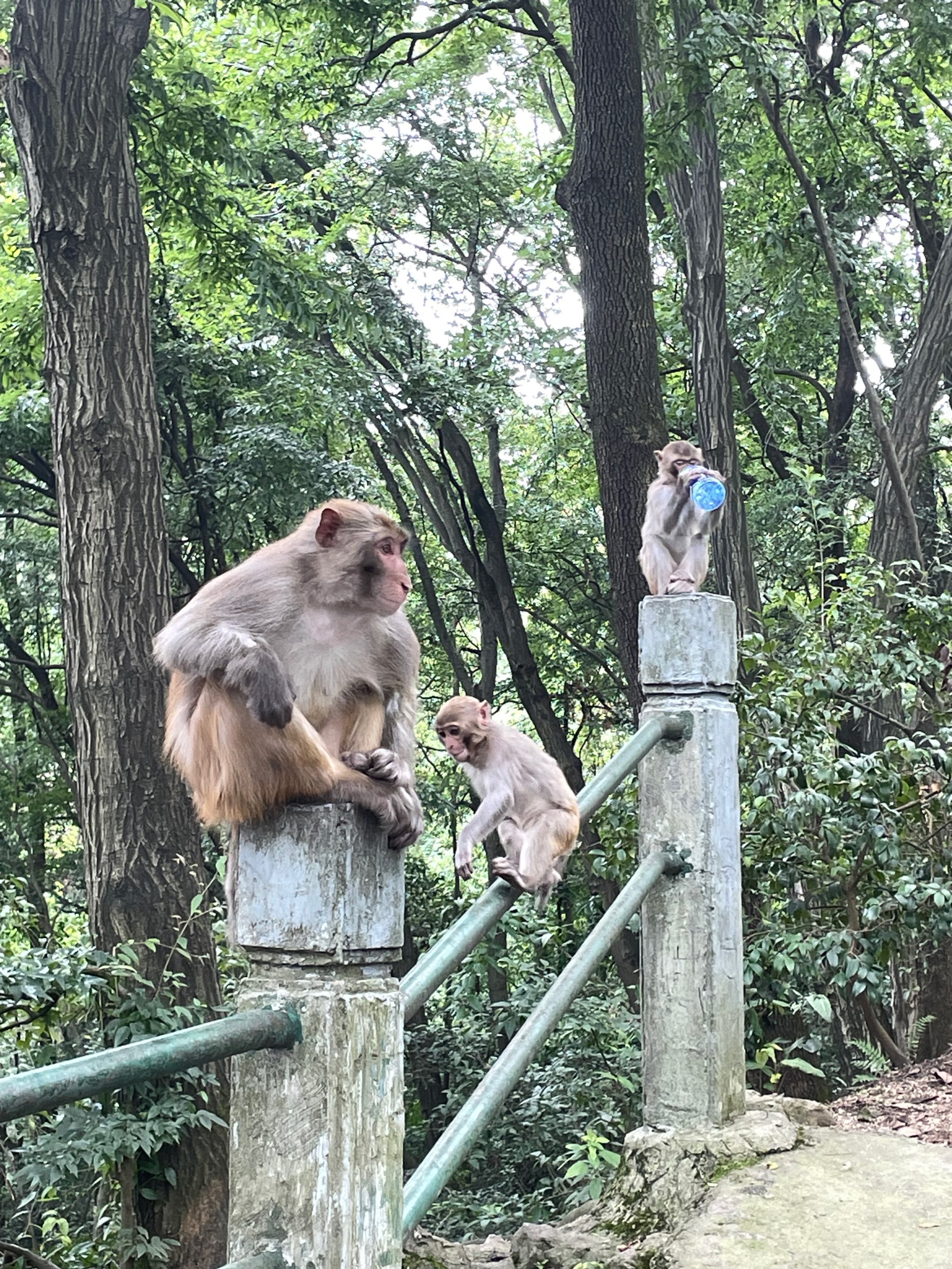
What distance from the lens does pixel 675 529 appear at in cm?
624

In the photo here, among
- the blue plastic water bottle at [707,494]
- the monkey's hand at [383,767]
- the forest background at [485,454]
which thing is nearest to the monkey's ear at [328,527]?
the monkey's hand at [383,767]

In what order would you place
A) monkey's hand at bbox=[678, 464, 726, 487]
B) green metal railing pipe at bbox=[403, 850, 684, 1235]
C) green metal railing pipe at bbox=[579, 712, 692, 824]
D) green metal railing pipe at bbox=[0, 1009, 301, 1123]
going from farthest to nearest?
1. monkey's hand at bbox=[678, 464, 726, 487]
2. green metal railing pipe at bbox=[579, 712, 692, 824]
3. green metal railing pipe at bbox=[403, 850, 684, 1235]
4. green metal railing pipe at bbox=[0, 1009, 301, 1123]

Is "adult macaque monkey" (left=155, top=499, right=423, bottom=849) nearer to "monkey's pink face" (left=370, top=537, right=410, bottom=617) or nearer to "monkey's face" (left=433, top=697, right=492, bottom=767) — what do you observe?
"monkey's pink face" (left=370, top=537, right=410, bottom=617)

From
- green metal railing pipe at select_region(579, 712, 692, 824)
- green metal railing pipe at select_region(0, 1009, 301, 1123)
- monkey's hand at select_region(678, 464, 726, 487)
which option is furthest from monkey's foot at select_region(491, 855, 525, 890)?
monkey's hand at select_region(678, 464, 726, 487)

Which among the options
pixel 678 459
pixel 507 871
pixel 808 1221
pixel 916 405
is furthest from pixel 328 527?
pixel 916 405

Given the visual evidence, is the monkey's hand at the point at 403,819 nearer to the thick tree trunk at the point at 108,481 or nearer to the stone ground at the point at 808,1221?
the stone ground at the point at 808,1221

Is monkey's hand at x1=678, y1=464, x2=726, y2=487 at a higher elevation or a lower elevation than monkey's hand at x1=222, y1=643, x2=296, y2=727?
higher

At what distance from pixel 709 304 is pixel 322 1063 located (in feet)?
23.7

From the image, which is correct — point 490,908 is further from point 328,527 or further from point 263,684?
point 328,527

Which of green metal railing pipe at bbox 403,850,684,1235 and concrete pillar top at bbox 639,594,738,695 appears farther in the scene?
concrete pillar top at bbox 639,594,738,695

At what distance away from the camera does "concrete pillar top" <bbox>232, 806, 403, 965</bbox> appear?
1.68m

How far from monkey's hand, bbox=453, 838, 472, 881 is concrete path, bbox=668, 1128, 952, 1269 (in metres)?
1.17

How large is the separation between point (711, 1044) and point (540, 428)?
12389mm

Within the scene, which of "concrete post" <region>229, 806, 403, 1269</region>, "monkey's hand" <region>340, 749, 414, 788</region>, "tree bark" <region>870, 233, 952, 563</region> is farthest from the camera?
"tree bark" <region>870, 233, 952, 563</region>
